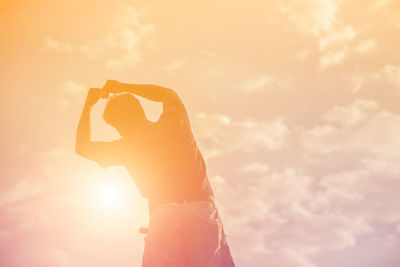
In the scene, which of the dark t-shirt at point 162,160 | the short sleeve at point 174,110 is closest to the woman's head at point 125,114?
the dark t-shirt at point 162,160

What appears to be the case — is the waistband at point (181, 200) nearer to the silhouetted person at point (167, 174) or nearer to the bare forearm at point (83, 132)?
the silhouetted person at point (167, 174)

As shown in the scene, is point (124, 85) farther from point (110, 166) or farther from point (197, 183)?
point (197, 183)

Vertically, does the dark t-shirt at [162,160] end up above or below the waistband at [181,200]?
above

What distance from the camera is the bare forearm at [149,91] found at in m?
4.95

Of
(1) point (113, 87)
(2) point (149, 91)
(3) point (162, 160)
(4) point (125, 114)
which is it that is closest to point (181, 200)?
(3) point (162, 160)

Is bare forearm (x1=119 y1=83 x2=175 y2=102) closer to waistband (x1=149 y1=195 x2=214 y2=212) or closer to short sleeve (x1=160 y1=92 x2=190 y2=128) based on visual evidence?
short sleeve (x1=160 y1=92 x2=190 y2=128)

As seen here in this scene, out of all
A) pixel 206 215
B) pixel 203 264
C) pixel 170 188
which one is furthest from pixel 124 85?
pixel 203 264

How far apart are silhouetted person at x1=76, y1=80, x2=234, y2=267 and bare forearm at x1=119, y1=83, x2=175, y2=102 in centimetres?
1

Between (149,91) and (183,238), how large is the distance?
1.88m

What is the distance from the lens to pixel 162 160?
4605mm

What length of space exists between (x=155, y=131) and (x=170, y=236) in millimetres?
1191

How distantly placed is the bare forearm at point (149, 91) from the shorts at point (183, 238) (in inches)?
53.3

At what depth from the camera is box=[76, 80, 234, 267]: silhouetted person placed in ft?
14.2

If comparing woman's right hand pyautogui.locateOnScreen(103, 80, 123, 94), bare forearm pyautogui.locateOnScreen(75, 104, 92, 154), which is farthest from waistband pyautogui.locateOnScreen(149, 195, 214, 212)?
woman's right hand pyautogui.locateOnScreen(103, 80, 123, 94)
